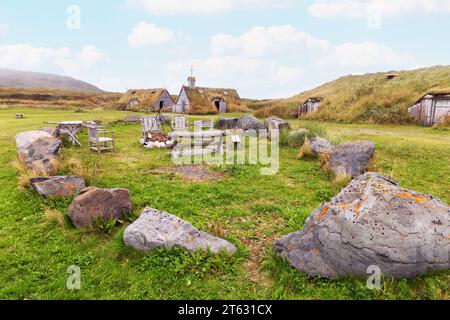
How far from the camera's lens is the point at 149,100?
44.1 metres

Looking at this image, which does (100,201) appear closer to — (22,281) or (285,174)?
(22,281)

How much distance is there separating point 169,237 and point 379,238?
3304mm

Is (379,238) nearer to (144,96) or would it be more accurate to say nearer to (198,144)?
(198,144)

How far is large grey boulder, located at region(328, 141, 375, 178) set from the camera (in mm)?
10000

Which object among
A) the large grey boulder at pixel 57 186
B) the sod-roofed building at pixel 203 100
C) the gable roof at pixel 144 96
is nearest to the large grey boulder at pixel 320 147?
the large grey boulder at pixel 57 186

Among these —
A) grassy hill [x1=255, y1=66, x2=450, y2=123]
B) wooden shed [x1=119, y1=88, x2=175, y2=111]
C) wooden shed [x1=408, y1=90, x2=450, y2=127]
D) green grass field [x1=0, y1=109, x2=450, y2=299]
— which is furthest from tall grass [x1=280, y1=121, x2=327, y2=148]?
wooden shed [x1=119, y1=88, x2=175, y2=111]

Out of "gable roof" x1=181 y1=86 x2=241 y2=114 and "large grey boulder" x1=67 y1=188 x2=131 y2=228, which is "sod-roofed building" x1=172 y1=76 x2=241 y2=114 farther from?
"large grey boulder" x1=67 y1=188 x2=131 y2=228

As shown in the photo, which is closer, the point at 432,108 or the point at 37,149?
the point at 37,149

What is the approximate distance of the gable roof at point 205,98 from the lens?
39.2 m

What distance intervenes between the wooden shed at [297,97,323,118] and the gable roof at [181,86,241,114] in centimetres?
1115

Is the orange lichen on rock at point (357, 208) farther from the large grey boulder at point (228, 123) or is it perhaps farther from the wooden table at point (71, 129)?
the large grey boulder at point (228, 123)

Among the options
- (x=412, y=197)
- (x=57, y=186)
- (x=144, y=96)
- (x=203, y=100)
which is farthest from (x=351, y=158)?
(x=144, y=96)

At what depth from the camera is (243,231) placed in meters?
6.41

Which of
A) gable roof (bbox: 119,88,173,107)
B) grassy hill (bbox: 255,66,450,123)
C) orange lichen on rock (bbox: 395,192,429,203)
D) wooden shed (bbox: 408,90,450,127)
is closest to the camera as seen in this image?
orange lichen on rock (bbox: 395,192,429,203)
